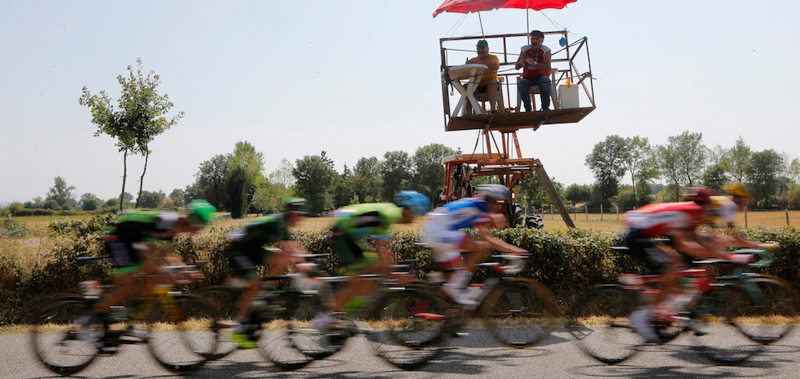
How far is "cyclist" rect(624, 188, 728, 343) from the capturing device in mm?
5195

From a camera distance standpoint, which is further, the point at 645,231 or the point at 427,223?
the point at 427,223

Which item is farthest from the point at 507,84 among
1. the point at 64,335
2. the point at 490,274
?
the point at 64,335

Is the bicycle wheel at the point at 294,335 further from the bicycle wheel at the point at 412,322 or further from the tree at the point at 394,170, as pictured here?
the tree at the point at 394,170

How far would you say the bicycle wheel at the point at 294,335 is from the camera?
534 centimetres

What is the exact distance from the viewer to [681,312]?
526 cm

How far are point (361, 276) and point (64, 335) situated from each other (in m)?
3.31

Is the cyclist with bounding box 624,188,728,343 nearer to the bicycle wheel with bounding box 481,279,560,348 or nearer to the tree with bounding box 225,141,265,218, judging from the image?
the bicycle wheel with bounding box 481,279,560,348

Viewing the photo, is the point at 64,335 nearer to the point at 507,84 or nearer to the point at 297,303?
the point at 297,303

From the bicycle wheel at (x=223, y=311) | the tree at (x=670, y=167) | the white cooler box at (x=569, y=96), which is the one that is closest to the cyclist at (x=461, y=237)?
the bicycle wheel at (x=223, y=311)

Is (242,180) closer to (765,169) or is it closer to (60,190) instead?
(765,169)

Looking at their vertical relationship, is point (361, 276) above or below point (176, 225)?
below

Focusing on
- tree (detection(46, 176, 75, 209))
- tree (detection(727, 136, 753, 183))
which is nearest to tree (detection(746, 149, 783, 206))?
tree (detection(727, 136, 753, 183))

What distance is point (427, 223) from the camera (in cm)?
587

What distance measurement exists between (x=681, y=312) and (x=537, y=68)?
602cm
